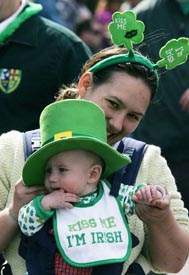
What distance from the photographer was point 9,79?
519cm

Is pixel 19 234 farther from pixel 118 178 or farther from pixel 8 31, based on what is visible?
pixel 8 31

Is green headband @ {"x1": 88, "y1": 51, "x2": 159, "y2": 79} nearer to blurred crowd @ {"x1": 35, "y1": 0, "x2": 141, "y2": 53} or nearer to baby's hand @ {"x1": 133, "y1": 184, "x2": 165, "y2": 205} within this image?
baby's hand @ {"x1": 133, "y1": 184, "x2": 165, "y2": 205}

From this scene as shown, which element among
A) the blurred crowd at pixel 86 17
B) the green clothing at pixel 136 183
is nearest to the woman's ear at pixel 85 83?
the green clothing at pixel 136 183

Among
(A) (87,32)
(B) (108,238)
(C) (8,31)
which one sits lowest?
(A) (87,32)

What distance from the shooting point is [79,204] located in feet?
10.8

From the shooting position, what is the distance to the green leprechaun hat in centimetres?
328

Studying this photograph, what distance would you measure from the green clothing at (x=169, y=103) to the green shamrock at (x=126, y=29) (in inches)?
73.9

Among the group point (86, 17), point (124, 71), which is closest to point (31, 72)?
point (124, 71)

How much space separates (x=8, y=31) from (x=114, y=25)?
1713 mm

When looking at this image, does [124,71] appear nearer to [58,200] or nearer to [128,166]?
[128,166]

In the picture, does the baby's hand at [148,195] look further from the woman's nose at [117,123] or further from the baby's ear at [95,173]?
the woman's nose at [117,123]

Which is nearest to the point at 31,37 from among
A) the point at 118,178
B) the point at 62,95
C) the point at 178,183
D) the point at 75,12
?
the point at 178,183

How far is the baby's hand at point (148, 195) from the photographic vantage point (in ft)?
10.6

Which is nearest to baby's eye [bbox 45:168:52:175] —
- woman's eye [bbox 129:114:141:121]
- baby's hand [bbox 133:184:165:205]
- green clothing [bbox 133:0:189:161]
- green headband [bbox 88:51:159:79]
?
baby's hand [bbox 133:184:165:205]
